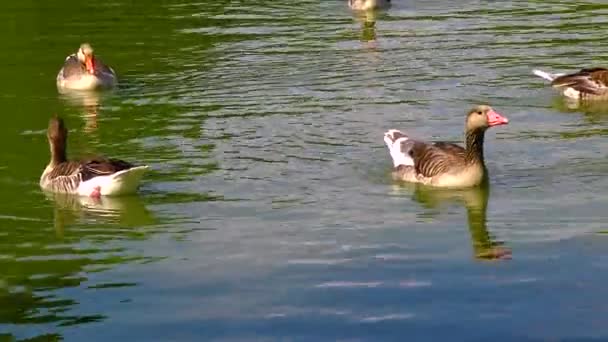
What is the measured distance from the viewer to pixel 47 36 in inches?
1203

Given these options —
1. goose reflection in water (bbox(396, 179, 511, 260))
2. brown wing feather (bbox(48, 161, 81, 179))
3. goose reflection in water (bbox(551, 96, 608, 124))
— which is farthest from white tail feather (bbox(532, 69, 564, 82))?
brown wing feather (bbox(48, 161, 81, 179))

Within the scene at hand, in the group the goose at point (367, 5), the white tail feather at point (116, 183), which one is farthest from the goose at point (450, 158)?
the goose at point (367, 5)

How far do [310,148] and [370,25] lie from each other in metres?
11.5

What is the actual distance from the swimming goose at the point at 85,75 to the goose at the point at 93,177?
20.2ft

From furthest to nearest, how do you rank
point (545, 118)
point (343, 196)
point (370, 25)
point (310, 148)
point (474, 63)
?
point (370, 25) → point (474, 63) → point (545, 118) → point (310, 148) → point (343, 196)

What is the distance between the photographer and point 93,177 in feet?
58.4

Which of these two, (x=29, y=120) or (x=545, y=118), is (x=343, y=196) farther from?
(x=29, y=120)

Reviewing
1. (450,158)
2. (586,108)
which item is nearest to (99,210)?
(450,158)

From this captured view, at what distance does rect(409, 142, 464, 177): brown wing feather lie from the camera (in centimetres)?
1814

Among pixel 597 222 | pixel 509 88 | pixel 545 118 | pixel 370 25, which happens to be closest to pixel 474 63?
pixel 509 88

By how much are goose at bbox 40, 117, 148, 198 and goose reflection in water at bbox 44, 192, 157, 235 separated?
8 centimetres

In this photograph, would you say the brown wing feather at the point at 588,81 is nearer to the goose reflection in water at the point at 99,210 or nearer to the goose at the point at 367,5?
the goose reflection in water at the point at 99,210

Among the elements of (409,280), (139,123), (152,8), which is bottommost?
(409,280)

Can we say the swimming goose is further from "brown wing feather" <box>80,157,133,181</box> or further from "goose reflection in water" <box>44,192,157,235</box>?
"brown wing feather" <box>80,157,133,181</box>
